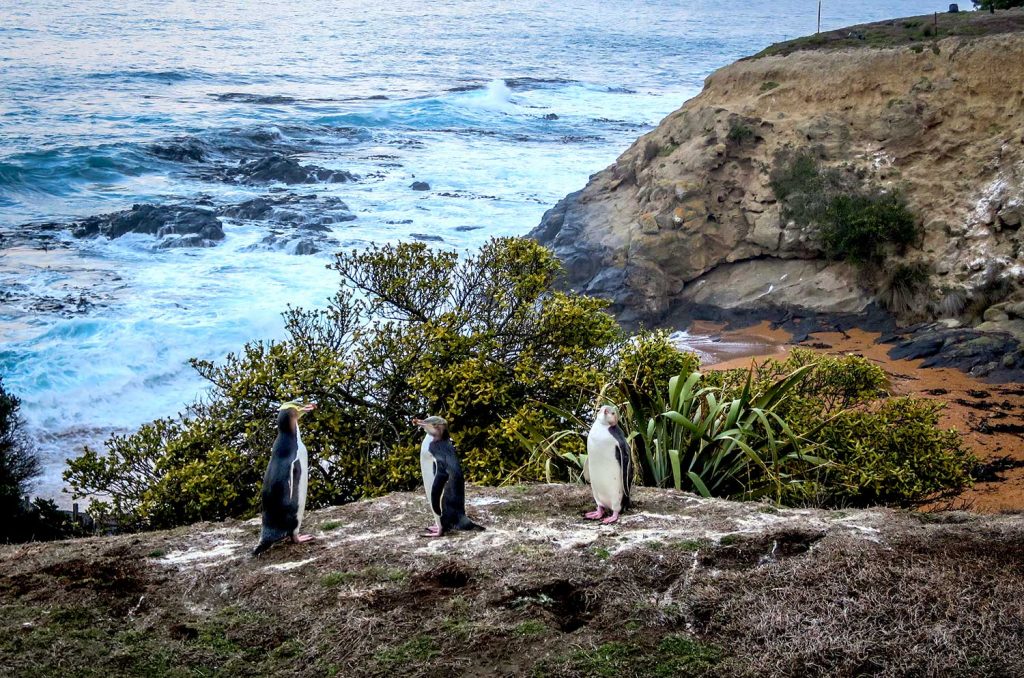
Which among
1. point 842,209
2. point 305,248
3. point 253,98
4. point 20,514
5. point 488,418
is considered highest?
point 253,98

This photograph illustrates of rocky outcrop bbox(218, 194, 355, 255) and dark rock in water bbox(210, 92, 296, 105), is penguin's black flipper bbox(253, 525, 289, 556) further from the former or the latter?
dark rock in water bbox(210, 92, 296, 105)

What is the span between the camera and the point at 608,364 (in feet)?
34.0

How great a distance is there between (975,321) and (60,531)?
15.9 meters

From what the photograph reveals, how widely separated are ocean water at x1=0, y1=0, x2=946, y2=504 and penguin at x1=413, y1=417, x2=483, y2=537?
35.1 feet

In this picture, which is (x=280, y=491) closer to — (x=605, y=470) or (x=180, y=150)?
(x=605, y=470)

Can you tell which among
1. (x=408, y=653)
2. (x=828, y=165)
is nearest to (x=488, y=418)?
(x=408, y=653)

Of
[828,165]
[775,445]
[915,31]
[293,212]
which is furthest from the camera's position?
[293,212]

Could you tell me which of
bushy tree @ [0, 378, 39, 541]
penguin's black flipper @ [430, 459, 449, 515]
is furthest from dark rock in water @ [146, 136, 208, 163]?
penguin's black flipper @ [430, 459, 449, 515]

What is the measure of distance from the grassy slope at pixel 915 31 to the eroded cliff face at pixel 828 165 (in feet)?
2.74

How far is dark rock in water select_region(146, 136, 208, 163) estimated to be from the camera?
41594 mm

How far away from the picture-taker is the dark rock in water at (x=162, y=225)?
31031mm

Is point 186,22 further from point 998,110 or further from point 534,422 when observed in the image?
point 534,422

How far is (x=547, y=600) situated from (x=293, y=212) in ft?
96.0

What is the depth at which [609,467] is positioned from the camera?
6.94 meters
